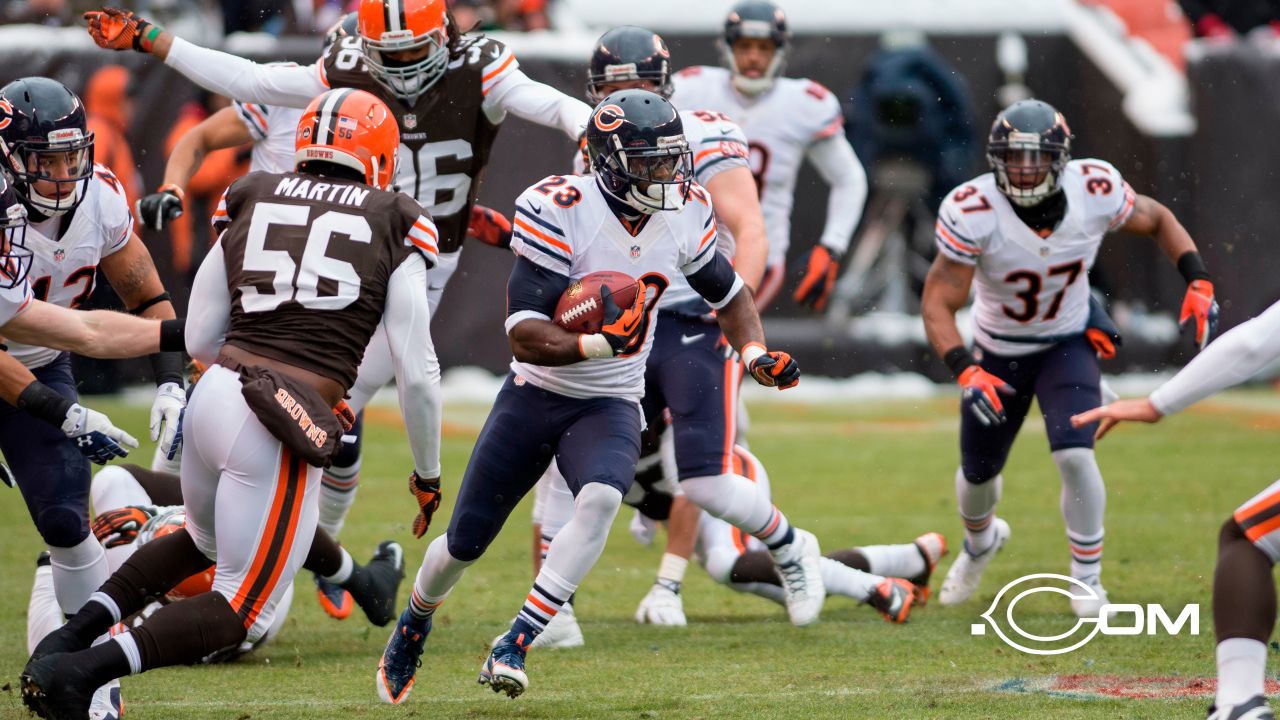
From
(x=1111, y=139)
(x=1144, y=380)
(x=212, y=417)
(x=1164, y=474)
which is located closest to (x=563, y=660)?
(x=212, y=417)

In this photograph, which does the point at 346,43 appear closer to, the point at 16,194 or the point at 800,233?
the point at 16,194

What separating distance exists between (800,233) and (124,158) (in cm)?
533

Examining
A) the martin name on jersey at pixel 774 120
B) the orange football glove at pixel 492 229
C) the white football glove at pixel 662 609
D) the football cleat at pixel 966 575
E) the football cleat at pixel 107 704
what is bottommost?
the football cleat at pixel 966 575

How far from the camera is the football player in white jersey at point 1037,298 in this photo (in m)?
6.33

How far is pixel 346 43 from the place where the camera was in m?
6.51

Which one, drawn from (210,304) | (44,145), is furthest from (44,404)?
(44,145)

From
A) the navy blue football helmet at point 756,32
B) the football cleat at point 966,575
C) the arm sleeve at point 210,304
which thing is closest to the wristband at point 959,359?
the football cleat at point 966,575

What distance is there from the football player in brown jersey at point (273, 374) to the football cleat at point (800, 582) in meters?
1.82

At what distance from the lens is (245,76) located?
6.36 meters

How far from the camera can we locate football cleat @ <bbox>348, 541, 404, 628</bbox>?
6086 millimetres

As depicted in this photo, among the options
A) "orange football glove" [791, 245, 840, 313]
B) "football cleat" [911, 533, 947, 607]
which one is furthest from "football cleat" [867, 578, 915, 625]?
"orange football glove" [791, 245, 840, 313]

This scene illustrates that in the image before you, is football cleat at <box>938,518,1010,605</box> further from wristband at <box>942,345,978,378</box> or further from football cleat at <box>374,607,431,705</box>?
football cleat at <box>374,607,431,705</box>

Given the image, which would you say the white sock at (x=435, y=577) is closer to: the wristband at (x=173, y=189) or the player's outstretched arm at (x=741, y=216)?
the player's outstretched arm at (x=741, y=216)

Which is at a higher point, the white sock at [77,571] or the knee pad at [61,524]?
the knee pad at [61,524]
